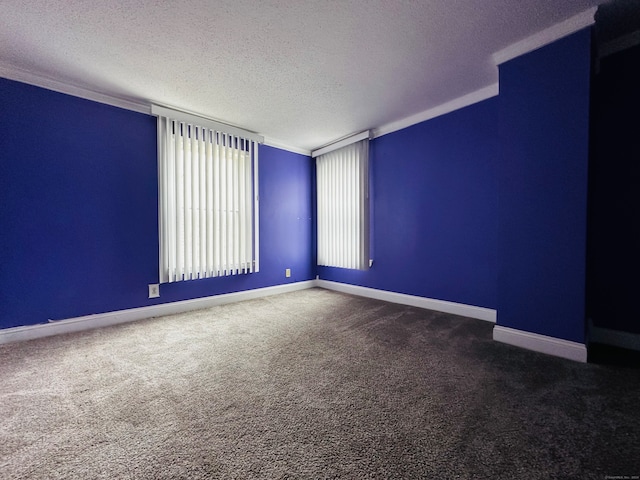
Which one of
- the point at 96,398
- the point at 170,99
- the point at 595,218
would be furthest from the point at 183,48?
the point at 595,218

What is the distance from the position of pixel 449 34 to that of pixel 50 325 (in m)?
4.18

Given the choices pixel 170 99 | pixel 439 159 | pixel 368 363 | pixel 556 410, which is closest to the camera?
pixel 556 410

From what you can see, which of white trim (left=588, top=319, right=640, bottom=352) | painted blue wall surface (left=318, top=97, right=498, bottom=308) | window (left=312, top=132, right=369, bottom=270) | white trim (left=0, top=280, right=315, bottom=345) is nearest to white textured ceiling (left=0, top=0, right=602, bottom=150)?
painted blue wall surface (left=318, top=97, right=498, bottom=308)

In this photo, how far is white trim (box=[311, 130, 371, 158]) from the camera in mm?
3642

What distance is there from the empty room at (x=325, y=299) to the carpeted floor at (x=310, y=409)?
1 centimetres

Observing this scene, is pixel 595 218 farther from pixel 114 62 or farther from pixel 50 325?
pixel 50 325

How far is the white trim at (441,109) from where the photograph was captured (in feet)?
8.67

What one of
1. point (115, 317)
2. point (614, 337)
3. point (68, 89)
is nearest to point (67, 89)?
point (68, 89)

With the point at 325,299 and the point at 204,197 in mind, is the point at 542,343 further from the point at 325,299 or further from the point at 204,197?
the point at 204,197

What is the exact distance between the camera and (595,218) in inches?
84.8

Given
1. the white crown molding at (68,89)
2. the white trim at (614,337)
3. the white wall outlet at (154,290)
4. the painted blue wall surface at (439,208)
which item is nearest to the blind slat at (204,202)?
the white wall outlet at (154,290)

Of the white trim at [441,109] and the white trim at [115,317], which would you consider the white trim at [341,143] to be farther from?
the white trim at [115,317]

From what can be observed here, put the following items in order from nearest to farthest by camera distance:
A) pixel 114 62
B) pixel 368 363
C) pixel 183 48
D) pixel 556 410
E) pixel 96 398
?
pixel 556 410 < pixel 96 398 < pixel 368 363 < pixel 183 48 < pixel 114 62

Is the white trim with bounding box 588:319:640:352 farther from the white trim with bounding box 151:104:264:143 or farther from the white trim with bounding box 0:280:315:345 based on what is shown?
the white trim with bounding box 151:104:264:143
